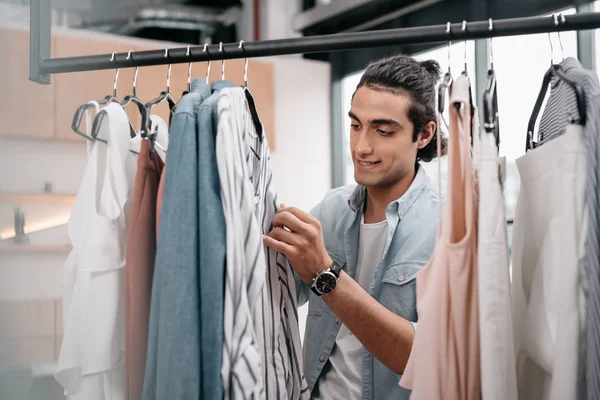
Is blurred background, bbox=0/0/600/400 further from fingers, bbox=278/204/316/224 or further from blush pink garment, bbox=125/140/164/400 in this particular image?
fingers, bbox=278/204/316/224

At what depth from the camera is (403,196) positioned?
143 centimetres

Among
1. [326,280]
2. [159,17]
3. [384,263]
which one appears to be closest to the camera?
[326,280]

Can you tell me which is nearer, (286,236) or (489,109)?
(489,109)

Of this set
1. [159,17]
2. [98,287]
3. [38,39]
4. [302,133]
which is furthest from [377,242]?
[159,17]

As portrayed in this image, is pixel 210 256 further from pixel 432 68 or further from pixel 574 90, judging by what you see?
pixel 432 68

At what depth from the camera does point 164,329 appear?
2.71 feet

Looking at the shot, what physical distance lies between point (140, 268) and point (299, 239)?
0.29 m

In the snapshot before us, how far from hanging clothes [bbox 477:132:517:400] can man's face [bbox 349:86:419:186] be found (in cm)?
60

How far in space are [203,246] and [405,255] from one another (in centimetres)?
63

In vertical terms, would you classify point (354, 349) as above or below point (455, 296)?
below

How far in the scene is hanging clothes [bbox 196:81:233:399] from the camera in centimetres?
83

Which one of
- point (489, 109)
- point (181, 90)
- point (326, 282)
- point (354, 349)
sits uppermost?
point (181, 90)

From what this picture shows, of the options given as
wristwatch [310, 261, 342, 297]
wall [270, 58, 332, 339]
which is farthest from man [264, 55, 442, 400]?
wall [270, 58, 332, 339]

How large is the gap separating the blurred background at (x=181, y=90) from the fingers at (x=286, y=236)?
42 cm
